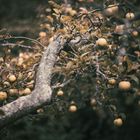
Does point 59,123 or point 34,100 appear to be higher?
point 34,100

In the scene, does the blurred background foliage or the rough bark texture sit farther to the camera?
the blurred background foliage

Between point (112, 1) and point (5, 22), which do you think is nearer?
point (112, 1)

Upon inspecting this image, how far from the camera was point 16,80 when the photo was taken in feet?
10.4

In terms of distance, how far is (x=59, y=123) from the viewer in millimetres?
7094

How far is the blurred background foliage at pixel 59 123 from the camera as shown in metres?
6.70

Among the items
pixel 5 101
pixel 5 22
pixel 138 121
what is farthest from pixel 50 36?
pixel 138 121

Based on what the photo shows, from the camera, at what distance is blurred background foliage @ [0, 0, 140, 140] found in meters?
6.70

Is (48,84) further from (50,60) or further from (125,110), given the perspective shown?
(125,110)

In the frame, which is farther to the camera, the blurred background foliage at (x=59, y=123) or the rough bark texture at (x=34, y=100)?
the blurred background foliage at (x=59, y=123)

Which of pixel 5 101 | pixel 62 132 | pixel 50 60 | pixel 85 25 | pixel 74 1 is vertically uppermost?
pixel 74 1

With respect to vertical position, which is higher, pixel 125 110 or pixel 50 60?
pixel 50 60

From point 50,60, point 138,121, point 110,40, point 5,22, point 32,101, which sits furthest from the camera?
point 138,121

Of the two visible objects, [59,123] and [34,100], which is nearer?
[34,100]

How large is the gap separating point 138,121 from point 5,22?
255 centimetres
